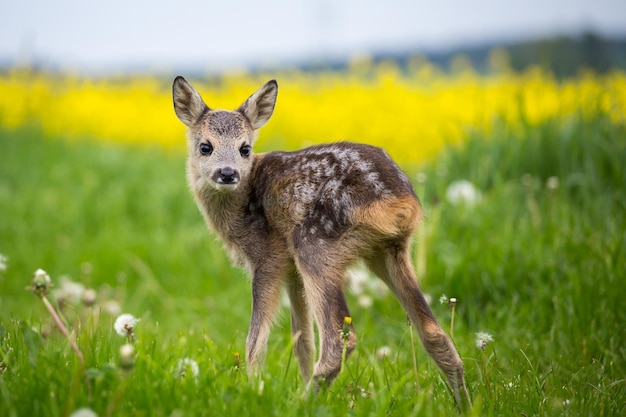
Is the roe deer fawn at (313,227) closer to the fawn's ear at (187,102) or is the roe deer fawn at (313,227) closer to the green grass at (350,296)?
the fawn's ear at (187,102)

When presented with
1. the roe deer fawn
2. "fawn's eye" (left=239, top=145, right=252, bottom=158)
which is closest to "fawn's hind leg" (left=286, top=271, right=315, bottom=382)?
the roe deer fawn

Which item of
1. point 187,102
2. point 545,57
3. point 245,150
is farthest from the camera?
point 545,57

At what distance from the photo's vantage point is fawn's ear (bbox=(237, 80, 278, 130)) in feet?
15.3

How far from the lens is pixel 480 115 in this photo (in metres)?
8.42

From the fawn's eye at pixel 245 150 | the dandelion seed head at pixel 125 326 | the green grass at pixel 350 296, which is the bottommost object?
the green grass at pixel 350 296

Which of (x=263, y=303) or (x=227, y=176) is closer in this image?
(x=263, y=303)

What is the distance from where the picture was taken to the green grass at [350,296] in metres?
3.28

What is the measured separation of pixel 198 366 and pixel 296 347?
88 centimetres

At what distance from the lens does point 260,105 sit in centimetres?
479

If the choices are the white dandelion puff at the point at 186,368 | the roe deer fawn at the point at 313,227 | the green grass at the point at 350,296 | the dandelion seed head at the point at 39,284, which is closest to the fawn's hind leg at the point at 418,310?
the roe deer fawn at the point at 313,227

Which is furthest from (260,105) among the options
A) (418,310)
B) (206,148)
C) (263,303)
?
(418,310)

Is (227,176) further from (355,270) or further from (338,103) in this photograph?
(338,103)

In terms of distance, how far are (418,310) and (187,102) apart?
82.4 inches

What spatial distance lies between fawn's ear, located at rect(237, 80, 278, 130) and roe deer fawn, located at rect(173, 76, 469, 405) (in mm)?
223
